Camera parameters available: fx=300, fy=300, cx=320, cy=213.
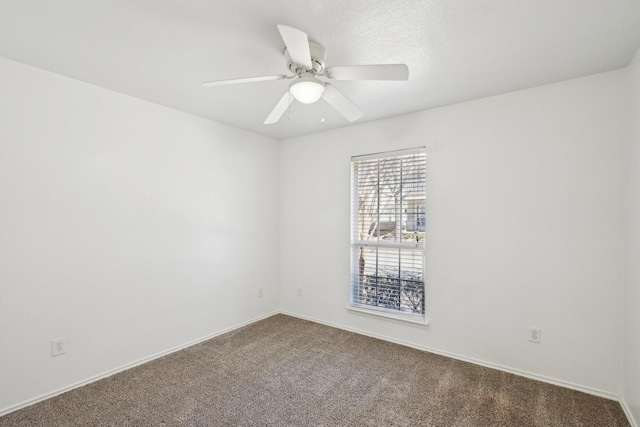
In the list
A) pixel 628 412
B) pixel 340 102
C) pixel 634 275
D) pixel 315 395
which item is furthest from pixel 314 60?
pixel 628 412

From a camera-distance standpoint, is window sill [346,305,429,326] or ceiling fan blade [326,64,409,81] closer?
ceiling fan blade [326,64,409,81]

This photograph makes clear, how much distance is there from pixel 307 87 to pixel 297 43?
31cm

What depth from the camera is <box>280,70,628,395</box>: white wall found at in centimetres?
221

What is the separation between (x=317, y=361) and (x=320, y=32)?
8.63 feet

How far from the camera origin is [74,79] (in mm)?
2324

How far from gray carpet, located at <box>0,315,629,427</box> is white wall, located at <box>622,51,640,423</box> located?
0.73ft

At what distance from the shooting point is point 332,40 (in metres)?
1.80

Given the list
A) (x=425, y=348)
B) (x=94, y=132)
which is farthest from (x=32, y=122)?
(x=425, y=348)

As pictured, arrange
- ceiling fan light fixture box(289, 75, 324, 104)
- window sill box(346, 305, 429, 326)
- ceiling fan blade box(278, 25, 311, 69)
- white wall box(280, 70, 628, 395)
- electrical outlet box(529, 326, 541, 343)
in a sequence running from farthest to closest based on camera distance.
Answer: window sill box(346, 305, 429, 326) → electrical outlet box(529, 326, 541, 343) → white wall box(280, 70, 628, 395) → ceiling fan light fixture box(289, 75, 324, 104) → ceiling fan blade box(278, 25, 311, 69)

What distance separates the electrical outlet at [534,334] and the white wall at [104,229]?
296 cm

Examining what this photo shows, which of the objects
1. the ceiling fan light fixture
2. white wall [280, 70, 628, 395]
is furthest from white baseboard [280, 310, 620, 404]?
the ceiling fan light fixture

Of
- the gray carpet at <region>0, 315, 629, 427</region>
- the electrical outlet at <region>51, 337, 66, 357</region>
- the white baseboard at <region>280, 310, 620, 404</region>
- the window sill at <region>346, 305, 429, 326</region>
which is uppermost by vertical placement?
the electrical outlet at <region>51, 337, 66, 357</region>

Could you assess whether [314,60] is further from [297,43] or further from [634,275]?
[634,275]

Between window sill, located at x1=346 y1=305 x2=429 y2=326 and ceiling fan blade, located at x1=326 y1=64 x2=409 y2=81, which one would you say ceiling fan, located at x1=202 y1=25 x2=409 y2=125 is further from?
window sill, located at x1=346 y1=305 x2=429 y2=326
